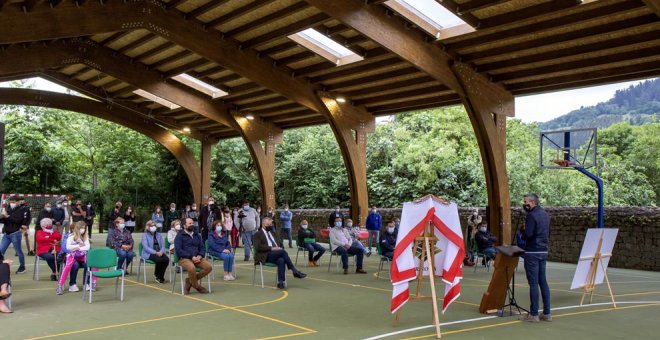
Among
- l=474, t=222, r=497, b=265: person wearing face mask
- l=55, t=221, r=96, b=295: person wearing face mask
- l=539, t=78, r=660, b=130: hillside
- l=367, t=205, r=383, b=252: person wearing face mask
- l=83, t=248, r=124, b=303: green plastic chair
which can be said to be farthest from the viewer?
l=539, t=78, r=660, b=130: hillside

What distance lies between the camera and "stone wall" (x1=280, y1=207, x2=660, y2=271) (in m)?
13.7

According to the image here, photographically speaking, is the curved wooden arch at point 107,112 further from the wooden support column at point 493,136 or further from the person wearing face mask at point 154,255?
the wooden support column at point 493,136

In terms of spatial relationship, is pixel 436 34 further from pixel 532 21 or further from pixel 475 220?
pixel 475 220

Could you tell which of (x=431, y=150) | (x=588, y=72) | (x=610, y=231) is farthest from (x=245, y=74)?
(x=431, y=150)

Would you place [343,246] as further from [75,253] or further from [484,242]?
[75,253]

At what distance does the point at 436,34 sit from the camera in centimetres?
1325

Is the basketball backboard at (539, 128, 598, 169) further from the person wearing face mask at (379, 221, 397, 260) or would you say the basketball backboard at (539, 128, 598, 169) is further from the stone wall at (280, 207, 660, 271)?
the person wearing face mask at (379, 221, 397, 260)

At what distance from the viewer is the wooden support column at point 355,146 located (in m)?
18.5

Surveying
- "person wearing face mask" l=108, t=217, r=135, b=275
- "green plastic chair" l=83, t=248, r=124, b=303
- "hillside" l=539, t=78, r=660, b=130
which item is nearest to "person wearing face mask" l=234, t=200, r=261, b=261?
"person wearing face mask" l=108, t=217, r=135, b=275

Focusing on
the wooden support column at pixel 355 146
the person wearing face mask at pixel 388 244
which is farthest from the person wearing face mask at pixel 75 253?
the wooden support column at pixel 355 146

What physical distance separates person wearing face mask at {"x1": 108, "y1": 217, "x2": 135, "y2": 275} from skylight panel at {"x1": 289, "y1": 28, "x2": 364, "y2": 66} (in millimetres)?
6780

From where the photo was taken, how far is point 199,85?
20.2m

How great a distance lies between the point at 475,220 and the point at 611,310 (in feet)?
19.0

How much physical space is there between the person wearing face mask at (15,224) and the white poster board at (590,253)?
10156 millimetres
